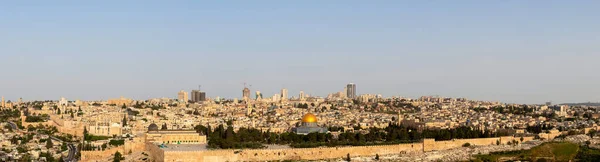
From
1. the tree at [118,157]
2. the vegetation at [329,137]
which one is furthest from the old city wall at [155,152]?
the vegetation at [329,137]

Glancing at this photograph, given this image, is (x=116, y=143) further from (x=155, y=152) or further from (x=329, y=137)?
(x=329, y=137)

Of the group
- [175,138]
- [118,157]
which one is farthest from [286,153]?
[175,138]

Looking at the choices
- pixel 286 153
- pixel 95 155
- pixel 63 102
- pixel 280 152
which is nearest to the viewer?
pixel 95 155

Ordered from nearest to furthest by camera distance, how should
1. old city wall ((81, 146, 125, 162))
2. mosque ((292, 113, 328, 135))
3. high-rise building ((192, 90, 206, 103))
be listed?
old city wall ((81, 146, 125, 162)) < mosque ((292, 113, 328, 135)) < high-rise building ((192, 90, 206, 103))

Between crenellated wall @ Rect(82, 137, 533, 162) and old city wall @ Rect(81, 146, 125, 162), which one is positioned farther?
old city wall @ Rect(81, 146, 125, 162)

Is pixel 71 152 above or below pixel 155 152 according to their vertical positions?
below

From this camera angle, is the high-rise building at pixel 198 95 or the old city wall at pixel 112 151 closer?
the old city wall at pixel 112 151

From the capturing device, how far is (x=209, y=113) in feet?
269

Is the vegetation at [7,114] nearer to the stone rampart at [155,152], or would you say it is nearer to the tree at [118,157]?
the stone rampart at [155,152]

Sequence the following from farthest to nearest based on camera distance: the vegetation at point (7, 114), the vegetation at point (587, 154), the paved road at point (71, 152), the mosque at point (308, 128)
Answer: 1. the vegetation at point (7, 114)
2. the mosque at point (308, 128)
3. the vegetation at point (587, 154)
4. the paved road at point (71, 152)

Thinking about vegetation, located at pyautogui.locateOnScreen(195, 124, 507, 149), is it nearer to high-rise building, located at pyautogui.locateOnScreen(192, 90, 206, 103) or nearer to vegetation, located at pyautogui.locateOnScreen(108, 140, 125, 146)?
vegetation, located at pyautogui.locateOnScreen(108, 140, 125, 146)

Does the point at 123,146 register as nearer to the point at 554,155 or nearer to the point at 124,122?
the point at 124,122

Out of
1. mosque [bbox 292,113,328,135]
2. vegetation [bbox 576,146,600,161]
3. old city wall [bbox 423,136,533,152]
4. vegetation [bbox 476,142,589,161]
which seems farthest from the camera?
mosque [bbox 292,113,328,135]

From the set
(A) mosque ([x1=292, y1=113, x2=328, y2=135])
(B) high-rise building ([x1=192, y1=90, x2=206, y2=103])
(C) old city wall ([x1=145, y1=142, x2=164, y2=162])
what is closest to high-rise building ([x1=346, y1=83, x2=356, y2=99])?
(B) high-rise building ([x1=192, y1=90, x2=206, y2=103])
